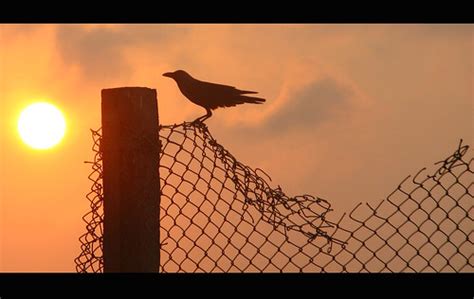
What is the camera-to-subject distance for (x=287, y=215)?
3.57 m

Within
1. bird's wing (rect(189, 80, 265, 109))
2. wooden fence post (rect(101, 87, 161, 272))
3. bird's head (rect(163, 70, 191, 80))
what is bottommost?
wooden fence post (rect(101, 87, 161, 272))

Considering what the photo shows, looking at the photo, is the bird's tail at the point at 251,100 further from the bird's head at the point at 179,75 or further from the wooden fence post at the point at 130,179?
the wooden fence post at the point at 130,179

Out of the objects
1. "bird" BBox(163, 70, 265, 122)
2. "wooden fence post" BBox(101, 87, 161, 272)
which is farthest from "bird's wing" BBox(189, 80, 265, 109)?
"wooden fence post" BBox(101, 87, 161, 272)

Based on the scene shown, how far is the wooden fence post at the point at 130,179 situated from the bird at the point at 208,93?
1695 mm

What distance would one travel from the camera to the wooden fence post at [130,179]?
11.1 ft

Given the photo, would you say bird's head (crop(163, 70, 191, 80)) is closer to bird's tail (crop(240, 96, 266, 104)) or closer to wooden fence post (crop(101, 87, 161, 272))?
bird's tail (crop(240, 96, 266, 104))

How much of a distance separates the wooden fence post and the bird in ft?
5.56

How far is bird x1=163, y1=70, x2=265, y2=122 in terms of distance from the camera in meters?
5.37

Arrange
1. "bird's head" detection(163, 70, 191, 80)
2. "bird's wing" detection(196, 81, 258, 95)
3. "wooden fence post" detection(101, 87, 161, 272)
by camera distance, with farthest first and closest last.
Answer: "bird's head" detection(163, 70, 191, 80), "bird's wing" detection(196, 81, 258, 95), "wooden fence post" detection(101, 87, 161, 272)

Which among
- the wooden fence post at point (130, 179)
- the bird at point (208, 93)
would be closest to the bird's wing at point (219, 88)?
the bird at point (208, 93)

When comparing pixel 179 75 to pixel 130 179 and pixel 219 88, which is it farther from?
pixel 130 179
